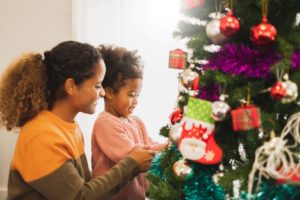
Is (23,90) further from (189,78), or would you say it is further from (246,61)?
(246,61)

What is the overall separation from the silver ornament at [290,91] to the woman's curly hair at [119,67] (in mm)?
786

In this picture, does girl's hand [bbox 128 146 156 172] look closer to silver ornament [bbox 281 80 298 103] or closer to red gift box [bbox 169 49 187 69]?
red gift box [bbox 169 49 187 69]

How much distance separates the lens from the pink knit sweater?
137cm

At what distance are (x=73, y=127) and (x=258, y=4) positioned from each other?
2.56ft

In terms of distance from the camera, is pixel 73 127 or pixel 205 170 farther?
pixel 73 127

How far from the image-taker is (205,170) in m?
0.95

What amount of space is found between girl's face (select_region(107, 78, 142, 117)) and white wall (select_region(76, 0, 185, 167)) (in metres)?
0.50

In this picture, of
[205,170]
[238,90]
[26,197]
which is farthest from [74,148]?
[238,90]

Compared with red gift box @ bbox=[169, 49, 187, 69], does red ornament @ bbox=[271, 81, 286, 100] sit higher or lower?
lower

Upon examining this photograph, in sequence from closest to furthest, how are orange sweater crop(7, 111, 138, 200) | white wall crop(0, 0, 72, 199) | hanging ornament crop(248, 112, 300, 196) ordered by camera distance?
hanging ornament crop(248, 112, 300, 196) → orange sweater crop(7, 111, 138, 200) → white wall crop(0, 0, 72, 199)

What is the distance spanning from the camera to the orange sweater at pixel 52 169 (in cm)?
118

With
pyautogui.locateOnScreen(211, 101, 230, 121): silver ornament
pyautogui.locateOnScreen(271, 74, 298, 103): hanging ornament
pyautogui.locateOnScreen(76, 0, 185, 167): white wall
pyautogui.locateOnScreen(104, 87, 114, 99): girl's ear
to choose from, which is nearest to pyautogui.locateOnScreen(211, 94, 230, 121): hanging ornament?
pyautogui.locateOnScreen(211, 101, 230, 121): silver ornament

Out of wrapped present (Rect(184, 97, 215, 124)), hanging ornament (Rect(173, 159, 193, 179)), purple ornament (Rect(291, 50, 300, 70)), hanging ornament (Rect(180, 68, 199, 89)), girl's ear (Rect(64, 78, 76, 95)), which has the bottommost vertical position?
hanging ornament (Rect(173, 159, 193, 179))

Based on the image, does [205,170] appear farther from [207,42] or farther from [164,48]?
[164,48]
